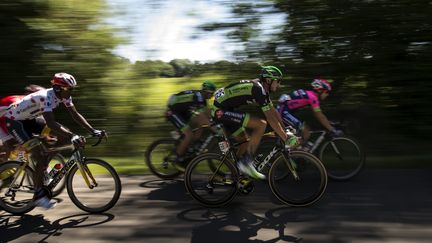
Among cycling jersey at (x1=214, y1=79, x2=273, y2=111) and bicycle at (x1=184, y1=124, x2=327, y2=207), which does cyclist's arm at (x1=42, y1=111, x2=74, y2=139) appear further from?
cycling jersey at (x1=214, y1=79, x2=273, y2=111)

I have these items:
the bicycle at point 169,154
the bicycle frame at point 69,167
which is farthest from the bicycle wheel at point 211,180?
the bicycle at point 169,154

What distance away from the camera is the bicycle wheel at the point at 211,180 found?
19.6 ft

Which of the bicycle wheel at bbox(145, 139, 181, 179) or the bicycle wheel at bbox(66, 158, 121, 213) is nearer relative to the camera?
the bicycle wheel at bbox(66, 158, 121, 213)

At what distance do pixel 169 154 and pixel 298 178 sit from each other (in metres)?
2.90

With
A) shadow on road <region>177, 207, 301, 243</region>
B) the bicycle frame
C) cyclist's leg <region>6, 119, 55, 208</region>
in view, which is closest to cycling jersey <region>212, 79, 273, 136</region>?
shadow on road <region>177, 207, 301, 243</region>

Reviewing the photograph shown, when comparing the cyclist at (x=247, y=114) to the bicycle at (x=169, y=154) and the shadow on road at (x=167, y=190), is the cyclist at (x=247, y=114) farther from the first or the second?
the bicycle at (x=169, y=154)

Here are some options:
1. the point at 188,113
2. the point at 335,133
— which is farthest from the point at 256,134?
the point at 188,113

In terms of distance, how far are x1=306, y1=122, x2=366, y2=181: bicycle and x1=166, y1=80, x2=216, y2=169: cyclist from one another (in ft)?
6.43

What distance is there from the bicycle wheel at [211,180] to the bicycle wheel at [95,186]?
99 centimetres

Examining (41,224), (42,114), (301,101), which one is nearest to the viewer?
(41,224)

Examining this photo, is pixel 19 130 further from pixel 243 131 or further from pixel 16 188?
pixel 243 131

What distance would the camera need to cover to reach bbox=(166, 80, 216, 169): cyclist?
772 cm

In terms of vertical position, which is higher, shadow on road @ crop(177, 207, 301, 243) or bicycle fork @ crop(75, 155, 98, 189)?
bicycle fork @ crop(75, 155, 98, 189)

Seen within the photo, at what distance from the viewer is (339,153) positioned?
7.54 meters
